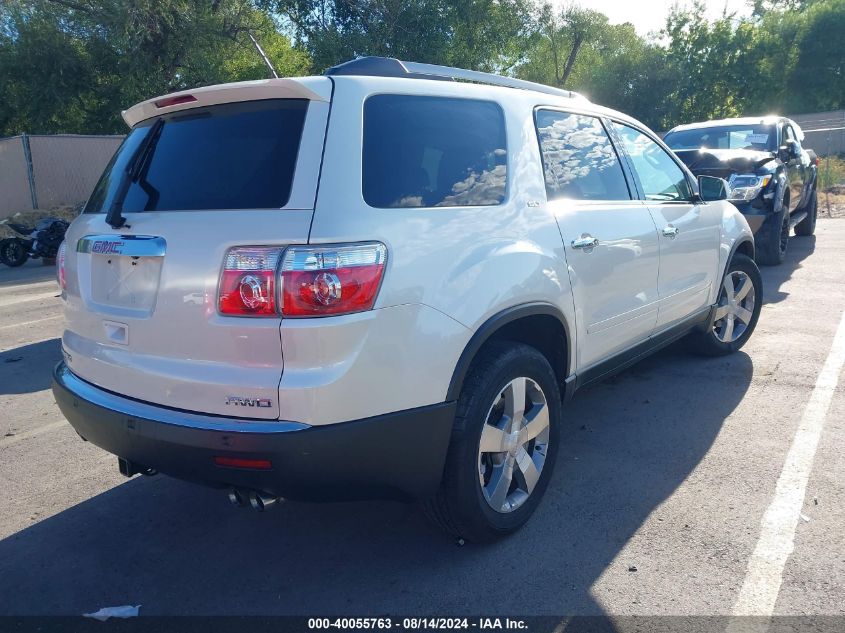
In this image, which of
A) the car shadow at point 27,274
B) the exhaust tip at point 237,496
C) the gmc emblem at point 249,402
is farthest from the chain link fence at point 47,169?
the gmc emblem at point 249,402

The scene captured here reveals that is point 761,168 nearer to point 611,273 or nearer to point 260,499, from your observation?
Result: point 611,273

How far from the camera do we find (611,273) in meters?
3.77

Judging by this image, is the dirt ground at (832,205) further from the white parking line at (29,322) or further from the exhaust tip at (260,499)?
the exhaust tip at (260,499)

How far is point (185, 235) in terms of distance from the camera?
Answer: 8.57 ft

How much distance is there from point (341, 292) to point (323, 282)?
0.23 feet

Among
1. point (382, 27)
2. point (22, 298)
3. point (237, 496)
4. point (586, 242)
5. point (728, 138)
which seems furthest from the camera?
point (382, 27)

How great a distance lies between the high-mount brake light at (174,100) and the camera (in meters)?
2.90

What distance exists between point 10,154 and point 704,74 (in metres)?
36.1

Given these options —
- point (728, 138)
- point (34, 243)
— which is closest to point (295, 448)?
point (728, 138)

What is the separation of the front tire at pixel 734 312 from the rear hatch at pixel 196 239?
3858mm

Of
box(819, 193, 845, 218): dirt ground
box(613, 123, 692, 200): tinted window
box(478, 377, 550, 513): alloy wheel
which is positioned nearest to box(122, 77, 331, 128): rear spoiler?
box(478, 377, 550, 513): alloy wheel

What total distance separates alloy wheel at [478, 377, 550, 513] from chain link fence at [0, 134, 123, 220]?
16730 mm

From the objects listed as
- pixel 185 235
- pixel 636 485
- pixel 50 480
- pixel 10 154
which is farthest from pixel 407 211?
pixel 10 154

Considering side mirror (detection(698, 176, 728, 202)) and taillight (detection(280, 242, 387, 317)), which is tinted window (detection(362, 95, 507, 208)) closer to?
taillight (detection(280, 242, 387, 317))
